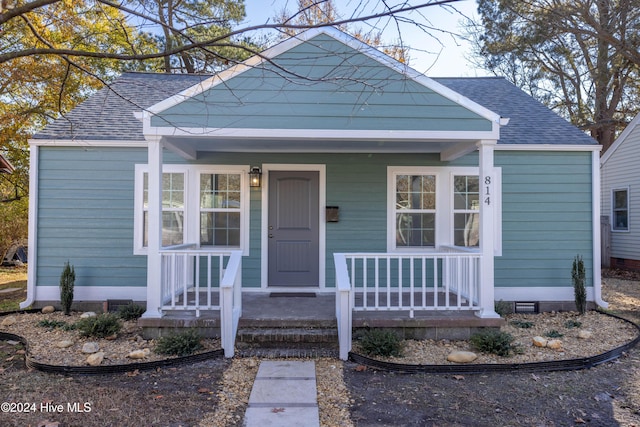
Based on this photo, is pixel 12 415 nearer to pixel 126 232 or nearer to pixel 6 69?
pixel 126 232

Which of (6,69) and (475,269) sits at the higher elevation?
(6,69)

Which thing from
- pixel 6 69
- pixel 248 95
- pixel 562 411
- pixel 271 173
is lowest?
pixel 562 411

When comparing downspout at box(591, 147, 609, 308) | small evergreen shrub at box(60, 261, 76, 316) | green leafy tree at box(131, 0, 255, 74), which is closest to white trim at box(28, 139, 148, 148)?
green leafy tree at box(131, 0, 255, 74)

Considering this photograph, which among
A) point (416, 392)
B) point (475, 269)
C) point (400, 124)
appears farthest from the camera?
point (475, 269)

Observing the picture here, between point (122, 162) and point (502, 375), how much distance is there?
5843 millimetres

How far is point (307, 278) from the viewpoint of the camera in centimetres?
663

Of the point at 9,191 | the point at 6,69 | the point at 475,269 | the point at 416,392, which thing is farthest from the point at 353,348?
the point at 9,191

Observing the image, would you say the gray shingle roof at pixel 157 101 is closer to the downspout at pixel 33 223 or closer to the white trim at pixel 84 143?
the white trim at pixel 84 143

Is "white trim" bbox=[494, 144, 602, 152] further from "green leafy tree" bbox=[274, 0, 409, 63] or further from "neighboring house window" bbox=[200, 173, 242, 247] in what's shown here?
"neighboring house window" bbox=[200, 173, 242, 247]

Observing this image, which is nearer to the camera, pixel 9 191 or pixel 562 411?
pixel 562 411

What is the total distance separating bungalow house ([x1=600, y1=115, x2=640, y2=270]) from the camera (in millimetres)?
11172

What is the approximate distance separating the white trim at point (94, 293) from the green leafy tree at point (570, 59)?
12.2m

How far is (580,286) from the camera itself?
6312mm

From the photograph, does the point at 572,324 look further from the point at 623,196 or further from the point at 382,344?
the point at 623,196
